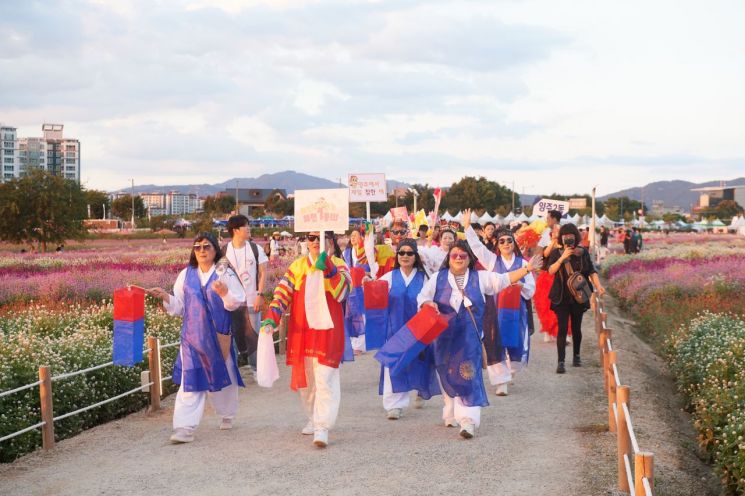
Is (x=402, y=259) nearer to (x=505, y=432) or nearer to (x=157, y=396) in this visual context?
(x=505, y=432)

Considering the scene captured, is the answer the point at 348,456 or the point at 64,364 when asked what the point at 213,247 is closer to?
the point at 348,456

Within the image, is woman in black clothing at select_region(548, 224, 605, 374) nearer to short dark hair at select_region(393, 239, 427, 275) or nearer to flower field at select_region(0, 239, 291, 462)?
short dark hair at select_region(393, 239, 427, 275)

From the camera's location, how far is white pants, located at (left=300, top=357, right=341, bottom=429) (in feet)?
27.3

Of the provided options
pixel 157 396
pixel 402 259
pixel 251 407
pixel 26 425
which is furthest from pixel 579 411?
pixel 26 425

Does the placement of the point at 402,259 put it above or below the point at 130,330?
above

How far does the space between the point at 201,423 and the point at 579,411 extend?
4.04m

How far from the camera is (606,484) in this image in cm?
704

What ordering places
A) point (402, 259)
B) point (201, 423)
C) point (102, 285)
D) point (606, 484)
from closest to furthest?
point (606, 484) → point (201, 423) → point (402, 259) → point (102, 285)

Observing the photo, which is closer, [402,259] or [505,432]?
[505,432]

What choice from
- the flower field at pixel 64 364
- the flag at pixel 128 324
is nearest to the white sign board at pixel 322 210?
the flag at pixel 128 324

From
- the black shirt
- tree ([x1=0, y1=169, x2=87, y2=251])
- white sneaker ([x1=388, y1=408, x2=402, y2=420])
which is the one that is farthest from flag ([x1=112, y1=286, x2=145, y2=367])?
tree ([x1=0, y1=169, x2=87, y2=251])

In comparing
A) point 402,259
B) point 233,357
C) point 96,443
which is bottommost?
point 96,443

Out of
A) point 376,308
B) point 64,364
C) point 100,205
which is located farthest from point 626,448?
point 100,205

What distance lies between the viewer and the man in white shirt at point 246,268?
37.5ft
